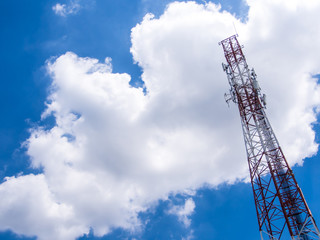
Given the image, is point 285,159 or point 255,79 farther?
point 255,79

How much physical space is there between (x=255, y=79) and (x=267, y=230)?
77.1 ft

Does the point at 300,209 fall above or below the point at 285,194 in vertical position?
below

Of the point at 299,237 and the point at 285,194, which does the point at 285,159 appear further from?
the point at 299,237

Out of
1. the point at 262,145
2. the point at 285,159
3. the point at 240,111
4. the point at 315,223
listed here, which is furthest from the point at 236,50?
the point at 315,223

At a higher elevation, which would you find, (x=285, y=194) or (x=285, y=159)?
(x=285, y=159)

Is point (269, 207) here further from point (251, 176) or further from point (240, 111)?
point (240, 111)

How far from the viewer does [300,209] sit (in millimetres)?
32000

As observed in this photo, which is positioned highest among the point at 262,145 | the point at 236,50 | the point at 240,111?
the point at 236,50

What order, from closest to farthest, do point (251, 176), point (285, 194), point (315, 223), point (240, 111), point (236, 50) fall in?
1. point (315, 223)
2. point (285, 194)
3. point (251, 176)
4. point (240, 111)
5. point (236, 50)

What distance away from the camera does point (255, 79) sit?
42.5 metres

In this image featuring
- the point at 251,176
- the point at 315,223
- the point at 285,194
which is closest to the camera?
the point at 315,223

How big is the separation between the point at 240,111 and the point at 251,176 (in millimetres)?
10872

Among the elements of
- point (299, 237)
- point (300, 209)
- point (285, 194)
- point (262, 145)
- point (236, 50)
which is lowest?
point (299, 237)

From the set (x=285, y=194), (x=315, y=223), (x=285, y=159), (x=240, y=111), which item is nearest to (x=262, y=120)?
(x=240, y=111)
